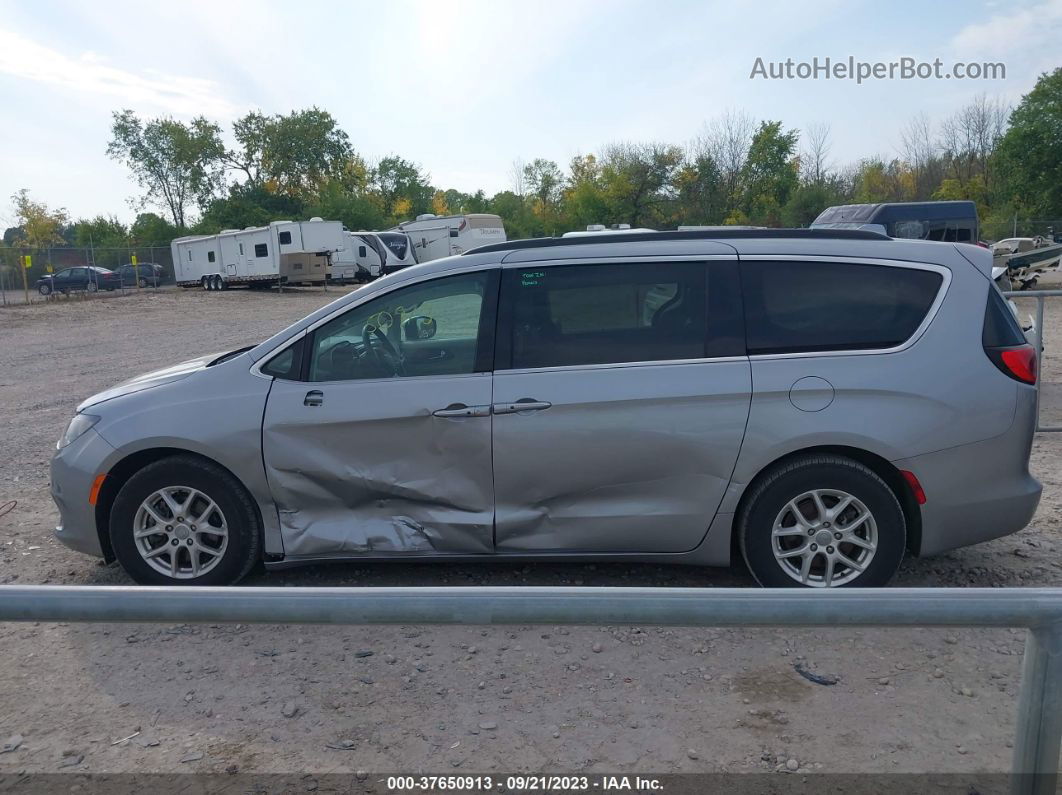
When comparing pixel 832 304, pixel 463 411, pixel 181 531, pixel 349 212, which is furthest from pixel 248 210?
pixel 832 304

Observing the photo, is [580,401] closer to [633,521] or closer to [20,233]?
[633,521]

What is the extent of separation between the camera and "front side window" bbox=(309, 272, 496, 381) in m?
4.83

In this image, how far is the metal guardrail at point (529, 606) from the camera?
160 cm

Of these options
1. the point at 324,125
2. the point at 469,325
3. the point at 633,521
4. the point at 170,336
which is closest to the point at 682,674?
the point at 633,521

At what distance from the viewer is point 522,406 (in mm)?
4586

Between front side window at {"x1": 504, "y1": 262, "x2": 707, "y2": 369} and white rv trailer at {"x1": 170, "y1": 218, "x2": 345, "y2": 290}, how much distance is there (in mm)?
34830

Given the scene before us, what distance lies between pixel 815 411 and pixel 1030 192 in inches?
1954

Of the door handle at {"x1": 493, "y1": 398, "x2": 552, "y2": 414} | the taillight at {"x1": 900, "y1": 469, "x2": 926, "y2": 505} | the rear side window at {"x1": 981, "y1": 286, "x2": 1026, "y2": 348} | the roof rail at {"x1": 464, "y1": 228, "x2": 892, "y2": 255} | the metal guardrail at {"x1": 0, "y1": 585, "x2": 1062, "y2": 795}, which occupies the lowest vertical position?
the taillight at {"x1": 900, "y1": 469, "x2": 926, "y2": 505}

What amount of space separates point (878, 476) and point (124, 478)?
3974 millimetres

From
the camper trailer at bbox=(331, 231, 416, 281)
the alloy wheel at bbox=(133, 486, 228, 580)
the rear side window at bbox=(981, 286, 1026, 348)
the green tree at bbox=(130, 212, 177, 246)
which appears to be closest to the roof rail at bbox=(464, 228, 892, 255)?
the rear side window at bbox=(981, 286, 1026, 348)

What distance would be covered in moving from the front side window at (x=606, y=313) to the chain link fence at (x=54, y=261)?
33810mm

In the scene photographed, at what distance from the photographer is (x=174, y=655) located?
415cm

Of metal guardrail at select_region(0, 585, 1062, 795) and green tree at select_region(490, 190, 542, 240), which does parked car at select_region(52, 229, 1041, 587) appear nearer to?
metal guardrail at select_region(0, 585, 1062, 795)

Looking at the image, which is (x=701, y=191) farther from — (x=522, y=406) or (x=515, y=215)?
(x=522, y=406)
